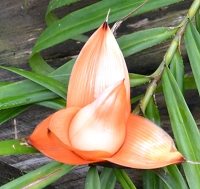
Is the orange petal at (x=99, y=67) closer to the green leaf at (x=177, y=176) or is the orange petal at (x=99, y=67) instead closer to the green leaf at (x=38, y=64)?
the green leaf at (x=177, y=176)

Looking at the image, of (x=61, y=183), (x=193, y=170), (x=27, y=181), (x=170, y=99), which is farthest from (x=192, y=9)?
(x=61, y=183)

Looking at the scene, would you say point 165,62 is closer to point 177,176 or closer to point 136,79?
point 136,79

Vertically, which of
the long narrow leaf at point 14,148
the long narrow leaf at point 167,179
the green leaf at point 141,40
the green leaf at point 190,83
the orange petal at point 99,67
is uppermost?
the green leaf at point 141,40

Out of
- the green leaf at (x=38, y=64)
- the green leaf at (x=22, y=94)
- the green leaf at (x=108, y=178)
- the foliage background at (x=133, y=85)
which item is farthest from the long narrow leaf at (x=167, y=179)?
the green leaf at (x=38, y=64)

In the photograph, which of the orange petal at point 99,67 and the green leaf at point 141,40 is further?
the green leaf at point 141,40

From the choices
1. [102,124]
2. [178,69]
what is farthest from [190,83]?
[102,124]

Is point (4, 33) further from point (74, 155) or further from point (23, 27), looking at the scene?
point (74, 155)
